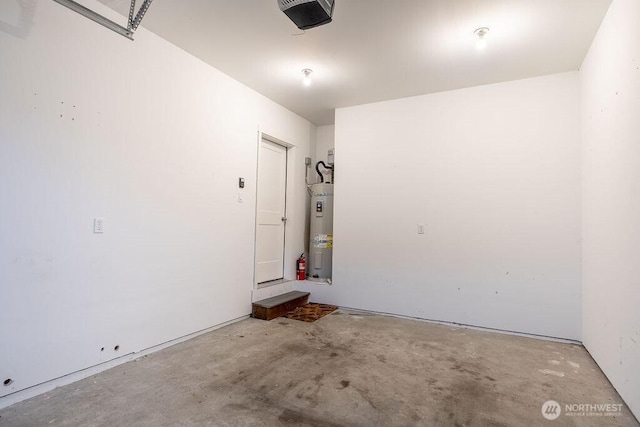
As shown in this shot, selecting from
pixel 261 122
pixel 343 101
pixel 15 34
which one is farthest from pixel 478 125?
pixel 15 34

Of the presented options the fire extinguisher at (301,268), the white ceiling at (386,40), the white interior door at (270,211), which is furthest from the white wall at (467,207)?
the white interior door at (270,211)

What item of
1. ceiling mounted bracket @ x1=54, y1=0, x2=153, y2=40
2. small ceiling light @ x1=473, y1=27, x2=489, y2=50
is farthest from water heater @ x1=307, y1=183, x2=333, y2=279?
ceiling mounted bracket @ x1=54, y1=0, x2=153, y2=40

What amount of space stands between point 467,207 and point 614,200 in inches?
60.5

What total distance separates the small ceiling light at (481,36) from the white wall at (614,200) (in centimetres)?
83

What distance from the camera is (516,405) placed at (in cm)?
209

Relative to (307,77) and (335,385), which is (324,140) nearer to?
(307,77)

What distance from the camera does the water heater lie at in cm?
490

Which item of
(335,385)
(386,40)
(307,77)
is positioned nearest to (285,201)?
(307,77)

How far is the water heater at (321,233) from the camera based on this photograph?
490cm

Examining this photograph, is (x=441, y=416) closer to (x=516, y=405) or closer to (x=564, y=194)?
(x=516, y=405)

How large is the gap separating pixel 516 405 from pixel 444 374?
0.52 meters

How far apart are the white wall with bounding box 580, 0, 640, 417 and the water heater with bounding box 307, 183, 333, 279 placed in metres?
3.00

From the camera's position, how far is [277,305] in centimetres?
399

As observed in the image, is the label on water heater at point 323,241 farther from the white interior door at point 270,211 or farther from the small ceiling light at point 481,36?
the small ceiling light at point 481,36
